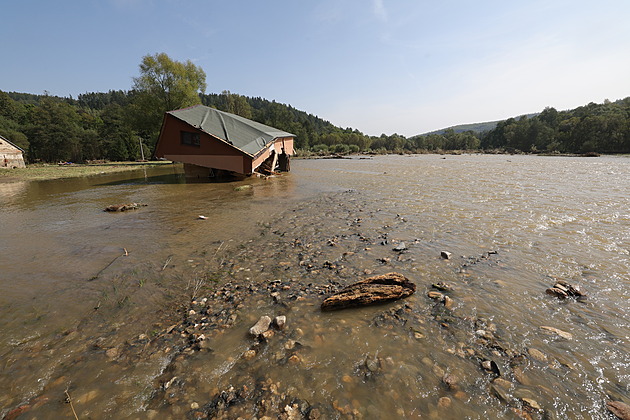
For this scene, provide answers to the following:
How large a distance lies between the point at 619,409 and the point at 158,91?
5108cm

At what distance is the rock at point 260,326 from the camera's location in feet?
9.97

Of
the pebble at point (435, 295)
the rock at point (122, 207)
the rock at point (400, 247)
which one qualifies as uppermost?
the rock at point (122, 207)

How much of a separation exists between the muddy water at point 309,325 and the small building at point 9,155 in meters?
38.6

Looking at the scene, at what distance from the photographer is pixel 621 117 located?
224 feet

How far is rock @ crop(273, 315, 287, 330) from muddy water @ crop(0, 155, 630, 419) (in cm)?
10

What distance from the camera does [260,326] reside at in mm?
3133

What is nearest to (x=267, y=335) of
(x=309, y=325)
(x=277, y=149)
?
(x=309, y=325)

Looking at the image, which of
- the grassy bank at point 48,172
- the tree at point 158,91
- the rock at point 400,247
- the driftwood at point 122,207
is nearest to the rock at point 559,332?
the rock at point 400,247

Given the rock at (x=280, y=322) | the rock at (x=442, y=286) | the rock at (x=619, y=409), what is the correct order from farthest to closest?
the rock at (x=442, y=286) → the rock at (x=280, y=322) → the rock at (x=619, y=409)

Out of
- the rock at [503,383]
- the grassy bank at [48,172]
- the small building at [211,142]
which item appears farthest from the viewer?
the grassy bank at [48,172]

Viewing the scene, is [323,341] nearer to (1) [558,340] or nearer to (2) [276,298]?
(2) [276,298]

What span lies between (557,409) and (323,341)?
2.12m

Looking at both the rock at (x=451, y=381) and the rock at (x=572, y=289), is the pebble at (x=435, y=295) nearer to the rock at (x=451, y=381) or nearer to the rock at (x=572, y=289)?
the rock at (x=451, y=381)

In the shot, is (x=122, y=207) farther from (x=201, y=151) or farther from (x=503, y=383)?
(x=503, y=383)
